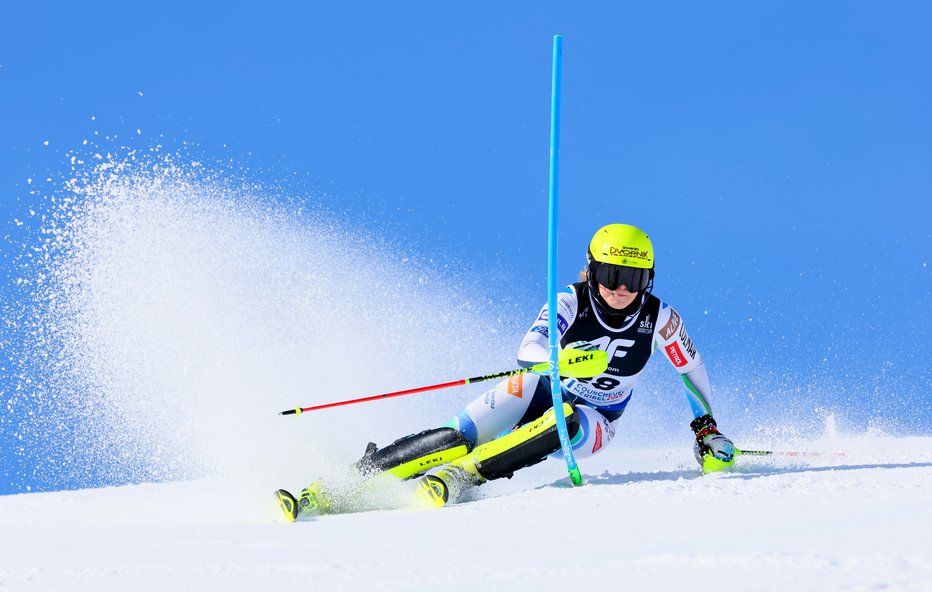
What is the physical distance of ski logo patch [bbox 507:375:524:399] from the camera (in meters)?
5.66

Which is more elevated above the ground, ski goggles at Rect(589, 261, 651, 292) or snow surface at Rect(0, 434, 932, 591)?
ski goggles at Rect(589, 261, 651, 292)

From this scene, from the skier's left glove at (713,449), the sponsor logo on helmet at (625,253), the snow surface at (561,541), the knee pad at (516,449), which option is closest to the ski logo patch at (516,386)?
the knee pad at (516,449)

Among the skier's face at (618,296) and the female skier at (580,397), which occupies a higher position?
the skier's face at (618,296)

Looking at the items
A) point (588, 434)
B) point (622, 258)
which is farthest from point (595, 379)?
point (622, 258)

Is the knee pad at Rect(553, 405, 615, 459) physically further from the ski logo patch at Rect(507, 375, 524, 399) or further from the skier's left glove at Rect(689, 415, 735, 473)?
the skier's left glove at Rect(689, 415, 735, 473)

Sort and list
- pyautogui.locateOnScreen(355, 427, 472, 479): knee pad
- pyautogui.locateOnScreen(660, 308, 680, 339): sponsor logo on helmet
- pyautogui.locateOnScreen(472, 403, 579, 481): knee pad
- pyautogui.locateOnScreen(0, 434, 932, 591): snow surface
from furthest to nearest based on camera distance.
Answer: pyautogui.locateOnScreen(660, 308, 680, 339): sponsor logo on helmet
pyautogui.locateOnScreen(355, 427, 472, 479): knee pad
pyautogui.locateOnScreen(472, 403, 579, 481): knee pad
pyautogui.locateOnScreen(0, 434, 932, 591): snow surface

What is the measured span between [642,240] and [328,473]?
2481 mm

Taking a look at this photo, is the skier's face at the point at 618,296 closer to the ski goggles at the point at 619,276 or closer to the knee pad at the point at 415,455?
the ski goggles at the point at 619,276

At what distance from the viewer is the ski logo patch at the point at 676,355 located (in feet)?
19.5

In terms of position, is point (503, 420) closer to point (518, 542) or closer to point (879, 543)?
point (518, 542)

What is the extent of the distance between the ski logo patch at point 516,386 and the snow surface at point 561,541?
0.67 m

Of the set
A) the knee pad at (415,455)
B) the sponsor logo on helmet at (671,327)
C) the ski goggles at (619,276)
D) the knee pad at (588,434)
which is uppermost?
the ski goggles at (619,276)

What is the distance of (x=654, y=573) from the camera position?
2682 mm

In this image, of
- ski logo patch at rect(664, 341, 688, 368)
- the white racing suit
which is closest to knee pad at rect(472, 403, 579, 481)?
the white racing suit
